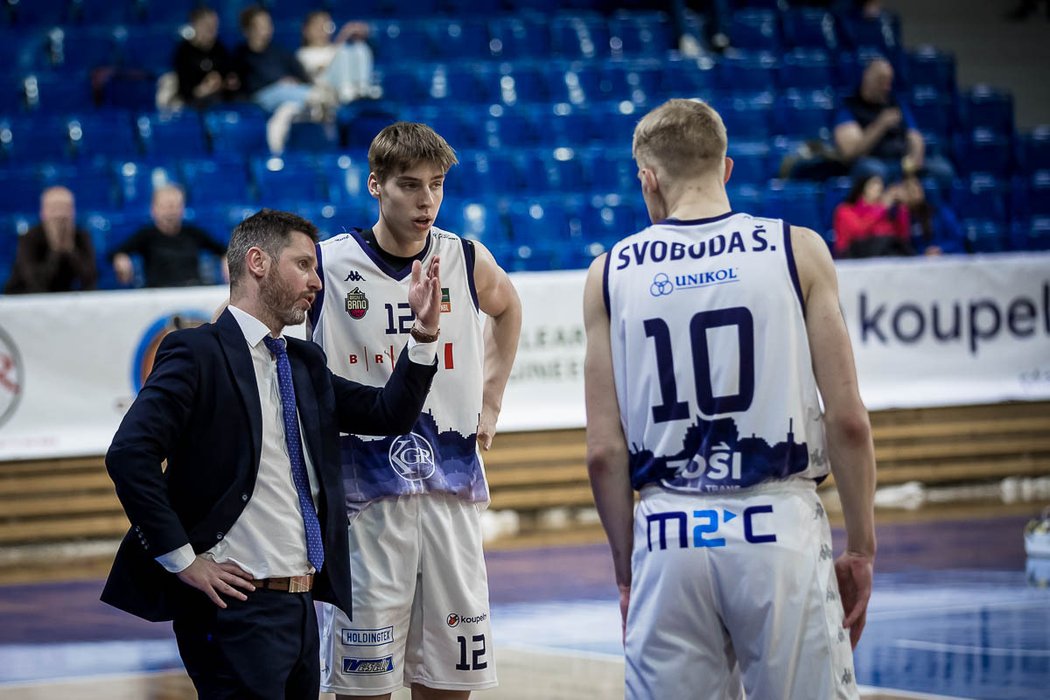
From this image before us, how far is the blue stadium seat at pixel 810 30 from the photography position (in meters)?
16.6

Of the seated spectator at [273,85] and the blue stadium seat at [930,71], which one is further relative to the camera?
the blue stadium seat at [930,71]

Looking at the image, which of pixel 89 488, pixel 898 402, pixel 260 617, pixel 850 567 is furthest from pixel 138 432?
pixel 898 402

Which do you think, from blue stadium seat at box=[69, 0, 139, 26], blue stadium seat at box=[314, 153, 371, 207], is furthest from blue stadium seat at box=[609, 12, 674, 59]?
blue stadium seat at box=[69, 0, 139, 26]

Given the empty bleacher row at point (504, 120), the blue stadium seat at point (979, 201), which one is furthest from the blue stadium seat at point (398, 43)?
the blue stadium seat at point (979, 201)

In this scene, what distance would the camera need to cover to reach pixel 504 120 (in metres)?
14.4

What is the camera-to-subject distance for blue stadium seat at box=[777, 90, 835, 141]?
50.1ft

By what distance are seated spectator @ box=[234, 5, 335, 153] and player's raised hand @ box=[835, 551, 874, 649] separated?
10492mm

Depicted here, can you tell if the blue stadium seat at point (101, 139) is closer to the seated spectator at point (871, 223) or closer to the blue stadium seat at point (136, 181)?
the blue stadium seat at point (136, 181)

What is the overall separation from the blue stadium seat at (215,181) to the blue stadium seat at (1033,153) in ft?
27.1

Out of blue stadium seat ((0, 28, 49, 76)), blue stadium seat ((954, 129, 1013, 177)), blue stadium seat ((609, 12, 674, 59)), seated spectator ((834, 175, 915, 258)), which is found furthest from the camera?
blue stadium seat ((954, 129, 1013, 177))

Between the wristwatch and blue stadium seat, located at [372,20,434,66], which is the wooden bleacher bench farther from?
the wristwatch

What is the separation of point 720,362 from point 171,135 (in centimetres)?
1049

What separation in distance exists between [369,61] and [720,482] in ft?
36.1

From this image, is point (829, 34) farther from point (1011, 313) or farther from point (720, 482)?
point (720, 482)
